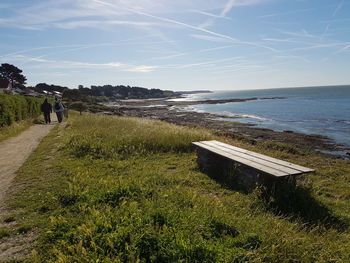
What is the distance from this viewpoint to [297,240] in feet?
9.96

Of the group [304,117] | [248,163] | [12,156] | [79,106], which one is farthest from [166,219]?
[304,117]

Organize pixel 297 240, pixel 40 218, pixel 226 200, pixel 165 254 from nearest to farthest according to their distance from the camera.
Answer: pixel 165 254
pixel 297 240
pixel 40 218
pixel 226 200

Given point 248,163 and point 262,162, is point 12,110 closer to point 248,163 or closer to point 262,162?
point 248,163

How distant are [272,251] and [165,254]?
125cm

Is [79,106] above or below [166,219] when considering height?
above

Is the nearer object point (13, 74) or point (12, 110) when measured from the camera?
point (12, 110)

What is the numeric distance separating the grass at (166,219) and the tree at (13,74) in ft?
236

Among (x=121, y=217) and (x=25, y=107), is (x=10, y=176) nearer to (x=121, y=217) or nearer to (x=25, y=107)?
(x=121, y=217)

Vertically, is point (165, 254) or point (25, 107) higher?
point (25, 107)

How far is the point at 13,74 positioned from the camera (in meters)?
64.9

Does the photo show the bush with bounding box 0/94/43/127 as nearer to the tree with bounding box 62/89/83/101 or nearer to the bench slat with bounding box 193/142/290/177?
the bench slat with bounding box 193/142/290/177

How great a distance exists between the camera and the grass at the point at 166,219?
8.46 ft

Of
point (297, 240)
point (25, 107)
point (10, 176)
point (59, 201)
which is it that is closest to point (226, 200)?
point (297, 240)

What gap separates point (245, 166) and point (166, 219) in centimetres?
274
